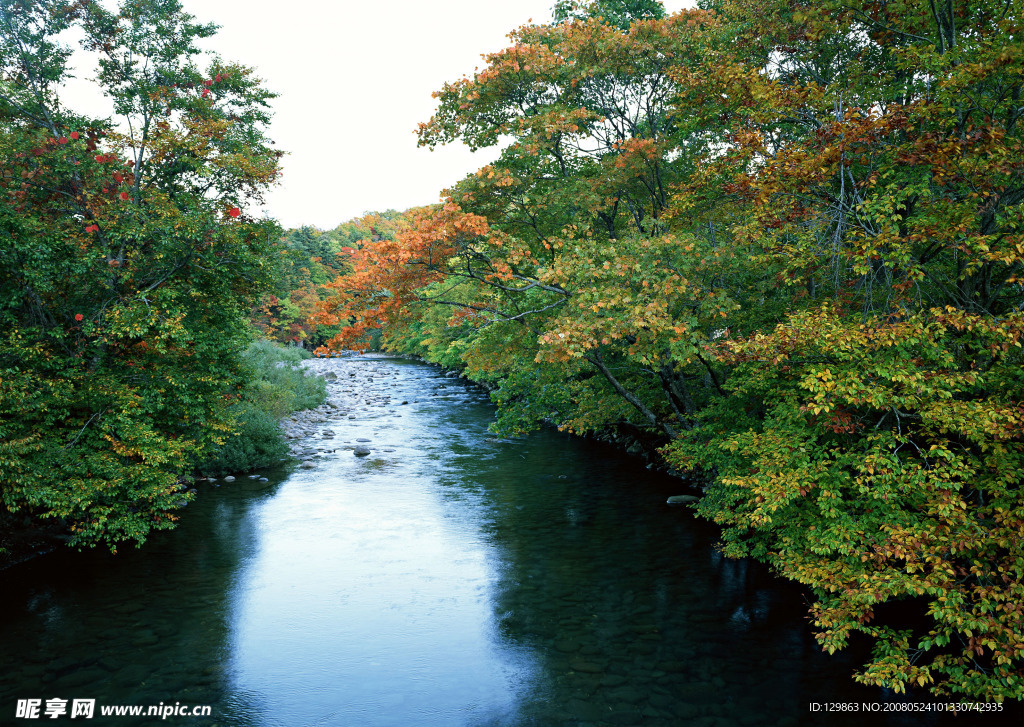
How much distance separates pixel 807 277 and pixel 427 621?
1020cm

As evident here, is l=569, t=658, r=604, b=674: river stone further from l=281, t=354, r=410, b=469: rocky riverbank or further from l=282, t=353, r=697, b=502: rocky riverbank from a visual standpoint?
l=281, t=354, r=410, b=469: rocky riverbank

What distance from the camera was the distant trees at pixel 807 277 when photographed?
25.8 ft

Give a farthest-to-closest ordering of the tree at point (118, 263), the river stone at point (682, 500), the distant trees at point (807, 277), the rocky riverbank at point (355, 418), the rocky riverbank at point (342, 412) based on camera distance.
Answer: the rocky riverbank at point (342, 412), the rocky riverbank at point (355, 418), the river stone at point (682, 500), the tree at point (118, 263), the distant trees at point (807, 277)

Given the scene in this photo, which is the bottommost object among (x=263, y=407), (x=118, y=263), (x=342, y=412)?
(x=342, y=412)

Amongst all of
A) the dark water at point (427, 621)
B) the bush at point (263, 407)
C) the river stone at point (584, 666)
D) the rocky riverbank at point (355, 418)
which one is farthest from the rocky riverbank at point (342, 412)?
the river stone at point (584, 666)

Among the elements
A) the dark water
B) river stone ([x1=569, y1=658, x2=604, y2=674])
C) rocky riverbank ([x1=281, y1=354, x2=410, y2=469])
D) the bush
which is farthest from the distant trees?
rocky riverbank ([x1=281, y1=354, x2=410, y2=469])

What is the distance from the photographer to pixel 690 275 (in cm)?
1269

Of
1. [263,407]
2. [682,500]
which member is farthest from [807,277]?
[263,407]

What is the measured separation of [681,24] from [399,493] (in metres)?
16.0

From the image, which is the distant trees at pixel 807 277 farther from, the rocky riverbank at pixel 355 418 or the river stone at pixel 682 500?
the rocky riverbank at pixel 355 418

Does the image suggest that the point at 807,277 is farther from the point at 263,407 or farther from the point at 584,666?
the point at 263,407

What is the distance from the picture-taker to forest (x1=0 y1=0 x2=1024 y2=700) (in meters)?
8.08

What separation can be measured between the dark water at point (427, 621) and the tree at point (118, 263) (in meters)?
2.19

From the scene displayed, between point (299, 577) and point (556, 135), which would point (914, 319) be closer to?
point (556, 135)
